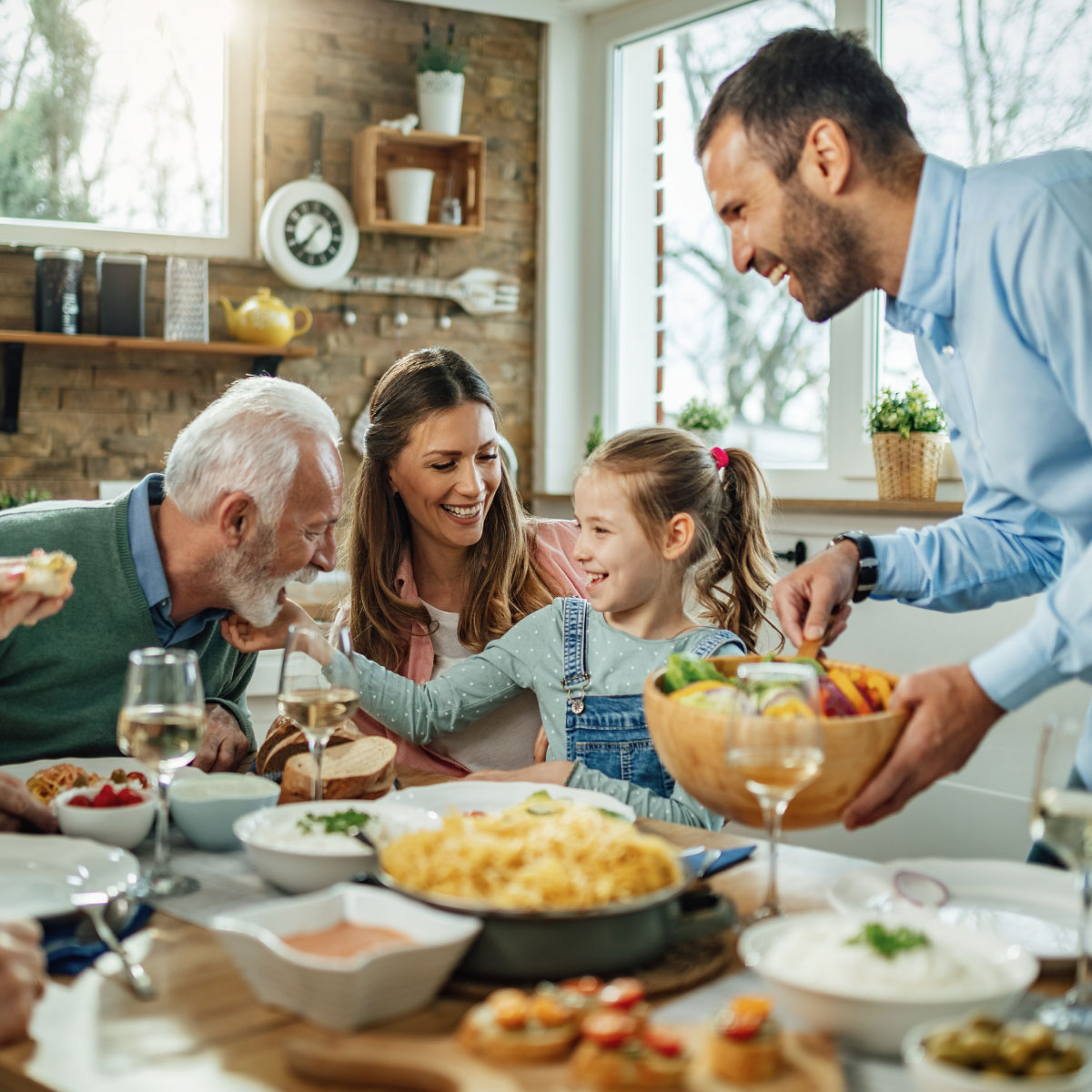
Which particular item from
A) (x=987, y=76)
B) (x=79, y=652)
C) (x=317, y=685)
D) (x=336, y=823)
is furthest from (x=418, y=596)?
(x=987, y=76)

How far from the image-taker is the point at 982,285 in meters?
1.52

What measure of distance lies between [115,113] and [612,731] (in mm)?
3221

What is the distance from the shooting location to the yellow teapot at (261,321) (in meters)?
4.09

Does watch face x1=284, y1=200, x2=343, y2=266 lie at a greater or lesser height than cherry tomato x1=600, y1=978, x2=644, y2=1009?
greater

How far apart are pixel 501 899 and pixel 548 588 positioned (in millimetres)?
1608

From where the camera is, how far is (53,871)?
4.18ft

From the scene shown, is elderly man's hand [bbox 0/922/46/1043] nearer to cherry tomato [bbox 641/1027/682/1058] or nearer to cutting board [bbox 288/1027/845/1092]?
cutting board [bbox 288/1027/845/1092]

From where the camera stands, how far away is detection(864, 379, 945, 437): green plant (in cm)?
341

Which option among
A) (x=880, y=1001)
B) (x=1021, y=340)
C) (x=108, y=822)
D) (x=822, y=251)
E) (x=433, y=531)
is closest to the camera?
(x=880, y=1001)

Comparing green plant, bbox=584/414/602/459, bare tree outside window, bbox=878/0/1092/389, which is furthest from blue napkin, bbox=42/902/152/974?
green plant, bbox=584/414/602/459

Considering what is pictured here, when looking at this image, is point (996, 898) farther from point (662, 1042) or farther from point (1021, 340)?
point (1021, 340)

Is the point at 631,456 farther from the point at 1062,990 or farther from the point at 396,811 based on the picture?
the point at 1062,990

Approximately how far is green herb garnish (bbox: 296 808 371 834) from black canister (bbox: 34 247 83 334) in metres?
3.04

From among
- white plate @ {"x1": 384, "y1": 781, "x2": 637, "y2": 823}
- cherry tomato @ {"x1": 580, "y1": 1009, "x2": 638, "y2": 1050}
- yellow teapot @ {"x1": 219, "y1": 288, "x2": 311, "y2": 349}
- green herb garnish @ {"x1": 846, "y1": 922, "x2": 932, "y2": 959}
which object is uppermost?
yellow teapot @ {"x1": 219, "y1": 288, "x2": 311, "y2": 349}
